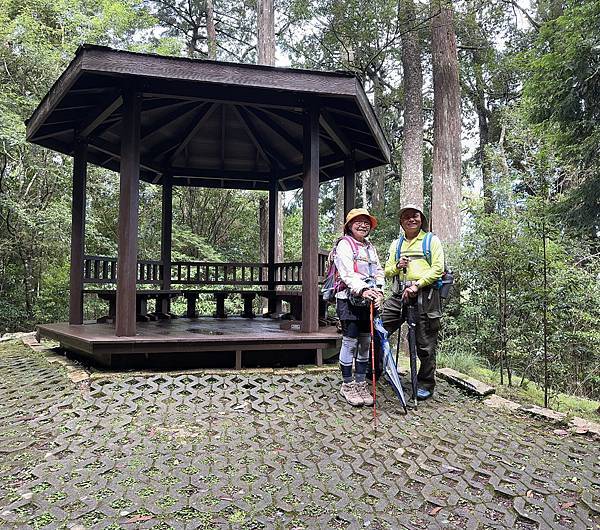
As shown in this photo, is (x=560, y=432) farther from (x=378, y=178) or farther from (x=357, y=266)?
(x=378, y=178)

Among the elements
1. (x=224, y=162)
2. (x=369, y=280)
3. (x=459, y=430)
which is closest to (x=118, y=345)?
(x=369, y=280)

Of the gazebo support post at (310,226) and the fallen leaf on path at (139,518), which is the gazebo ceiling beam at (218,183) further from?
the fallen leaf on path at (139,518)

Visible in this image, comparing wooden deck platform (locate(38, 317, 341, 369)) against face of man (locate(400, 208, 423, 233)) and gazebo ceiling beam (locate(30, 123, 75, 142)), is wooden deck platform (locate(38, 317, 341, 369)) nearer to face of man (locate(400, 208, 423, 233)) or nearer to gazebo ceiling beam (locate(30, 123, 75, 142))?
face of man (locate(400, 208, 423, 233))

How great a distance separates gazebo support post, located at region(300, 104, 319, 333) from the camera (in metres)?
5.21

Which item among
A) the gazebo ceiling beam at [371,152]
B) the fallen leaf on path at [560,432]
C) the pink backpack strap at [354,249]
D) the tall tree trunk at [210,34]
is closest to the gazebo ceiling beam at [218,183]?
the gazebo ceiling beam at [371,152]

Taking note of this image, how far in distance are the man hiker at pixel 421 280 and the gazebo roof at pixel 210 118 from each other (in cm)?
169

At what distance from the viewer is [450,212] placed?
373 inches

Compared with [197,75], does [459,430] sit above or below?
below

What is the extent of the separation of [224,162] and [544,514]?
6.98 meters

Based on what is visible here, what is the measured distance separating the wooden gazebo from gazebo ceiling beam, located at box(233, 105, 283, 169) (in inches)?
0.7

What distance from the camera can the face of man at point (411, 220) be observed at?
438 cm

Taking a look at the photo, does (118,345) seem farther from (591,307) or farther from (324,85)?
(591,307)

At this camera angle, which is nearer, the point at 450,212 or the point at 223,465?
the point at 223,465

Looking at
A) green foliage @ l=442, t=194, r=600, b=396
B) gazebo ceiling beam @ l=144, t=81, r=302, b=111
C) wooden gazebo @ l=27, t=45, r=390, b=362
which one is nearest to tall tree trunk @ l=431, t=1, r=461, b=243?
green foliage @ l=442, t=194, r=600, b=396
